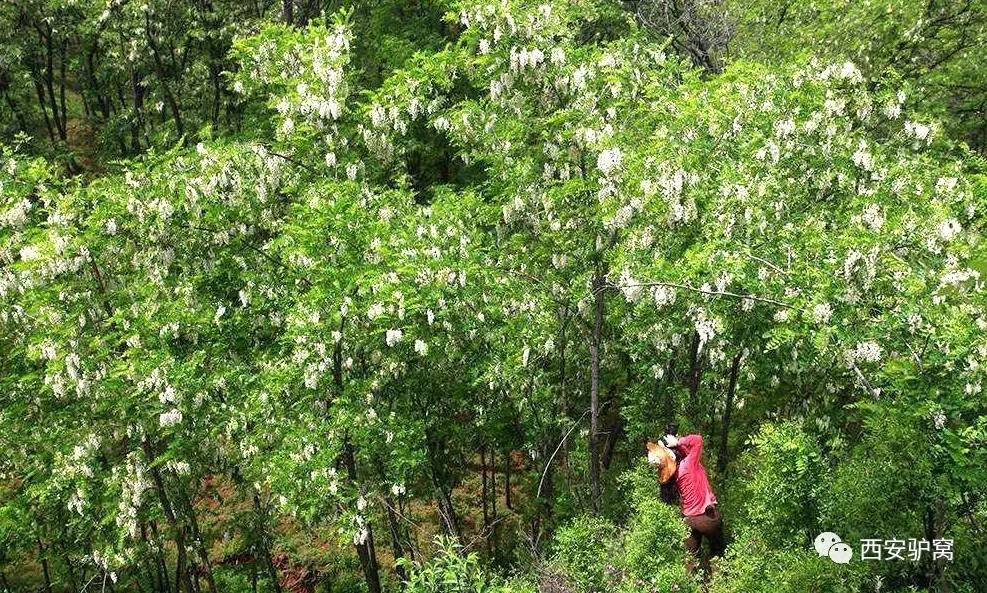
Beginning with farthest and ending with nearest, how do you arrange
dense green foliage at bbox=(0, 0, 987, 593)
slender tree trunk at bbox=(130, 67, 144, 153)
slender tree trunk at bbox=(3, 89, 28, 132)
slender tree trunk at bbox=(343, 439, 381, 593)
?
slender tree trunk at bbox=(3, 89, 28, 132) < slender tree trunk at bbox=(130, 67, 144, 153) < slender tree trunk at bbox=(343, 439, 381, 593) < dense green foliage at bbox=(0, 0, 987, 593)

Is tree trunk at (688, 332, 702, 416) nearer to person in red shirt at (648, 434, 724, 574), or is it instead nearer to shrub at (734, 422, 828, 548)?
person in red shirt at (648, 434, 724, 574)

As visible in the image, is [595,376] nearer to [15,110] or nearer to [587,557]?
[587,557]

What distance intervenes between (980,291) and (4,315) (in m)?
12.9

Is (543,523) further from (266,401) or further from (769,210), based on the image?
(769,210)

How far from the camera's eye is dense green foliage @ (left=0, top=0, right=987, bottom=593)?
24.4ft

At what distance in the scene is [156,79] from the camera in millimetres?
24625

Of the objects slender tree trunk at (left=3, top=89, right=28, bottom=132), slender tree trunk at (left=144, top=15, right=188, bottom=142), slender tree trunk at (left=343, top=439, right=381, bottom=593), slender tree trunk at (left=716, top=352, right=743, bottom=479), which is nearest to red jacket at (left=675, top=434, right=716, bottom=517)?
slender tree trunk at (left=716, top=352, right=743, bottom=479)

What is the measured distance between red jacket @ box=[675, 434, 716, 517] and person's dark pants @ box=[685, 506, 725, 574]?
9cm

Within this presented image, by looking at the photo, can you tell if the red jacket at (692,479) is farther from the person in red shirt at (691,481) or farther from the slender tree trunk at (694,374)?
the slender tree trunk at (694,374)

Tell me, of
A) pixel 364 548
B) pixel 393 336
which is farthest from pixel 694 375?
pixel 364 548

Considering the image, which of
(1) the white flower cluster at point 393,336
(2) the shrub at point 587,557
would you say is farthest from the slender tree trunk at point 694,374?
(1) the white flower cluster at point 393,336

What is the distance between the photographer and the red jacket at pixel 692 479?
1012 centimetres

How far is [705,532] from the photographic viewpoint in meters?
10.3

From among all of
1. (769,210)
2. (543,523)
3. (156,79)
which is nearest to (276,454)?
(543,523)
